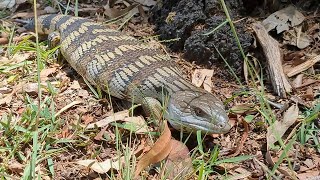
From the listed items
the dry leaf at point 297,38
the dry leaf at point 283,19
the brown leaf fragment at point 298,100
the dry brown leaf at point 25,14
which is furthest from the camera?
the dry brown leaf at point 25,14

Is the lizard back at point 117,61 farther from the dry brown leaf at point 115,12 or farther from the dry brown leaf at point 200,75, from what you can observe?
the dry brown leaf at point 115,12

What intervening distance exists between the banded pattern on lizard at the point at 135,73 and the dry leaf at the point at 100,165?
21.9 inches

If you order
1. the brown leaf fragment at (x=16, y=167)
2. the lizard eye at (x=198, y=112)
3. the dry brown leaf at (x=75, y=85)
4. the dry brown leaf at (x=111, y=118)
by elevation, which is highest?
the lizard eye at (x=198, y=112)

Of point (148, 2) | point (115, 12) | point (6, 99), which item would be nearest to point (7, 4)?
point (115, 12)

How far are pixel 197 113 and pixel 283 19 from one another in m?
1.38

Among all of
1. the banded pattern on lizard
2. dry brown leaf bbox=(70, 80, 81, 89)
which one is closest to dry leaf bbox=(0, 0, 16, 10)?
the banded pattern on lizard

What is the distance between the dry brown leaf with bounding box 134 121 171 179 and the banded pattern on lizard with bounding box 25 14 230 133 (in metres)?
0.19

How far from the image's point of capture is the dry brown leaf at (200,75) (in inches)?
156

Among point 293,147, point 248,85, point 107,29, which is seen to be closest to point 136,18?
point 107,29

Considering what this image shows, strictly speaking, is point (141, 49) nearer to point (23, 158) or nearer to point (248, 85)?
point (248, 85)

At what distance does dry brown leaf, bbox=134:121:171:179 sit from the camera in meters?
3.02

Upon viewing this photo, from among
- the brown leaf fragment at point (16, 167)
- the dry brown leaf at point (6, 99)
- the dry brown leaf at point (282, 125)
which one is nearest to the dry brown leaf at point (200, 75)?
the dry brown leaf at point (282, 125)

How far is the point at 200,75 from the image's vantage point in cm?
402

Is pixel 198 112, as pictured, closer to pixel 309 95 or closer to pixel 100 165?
pixel 100 165
